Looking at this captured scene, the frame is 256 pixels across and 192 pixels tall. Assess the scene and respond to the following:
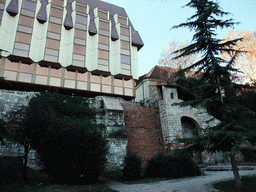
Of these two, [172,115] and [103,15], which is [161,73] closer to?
[172,115]

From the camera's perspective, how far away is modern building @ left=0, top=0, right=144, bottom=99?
18000 mm

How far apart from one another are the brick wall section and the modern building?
364 centimetres

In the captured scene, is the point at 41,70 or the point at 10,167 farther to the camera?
the point at 41,70

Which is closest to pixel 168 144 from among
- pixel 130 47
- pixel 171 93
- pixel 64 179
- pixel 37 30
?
pixel 171 93

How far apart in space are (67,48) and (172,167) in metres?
15.9

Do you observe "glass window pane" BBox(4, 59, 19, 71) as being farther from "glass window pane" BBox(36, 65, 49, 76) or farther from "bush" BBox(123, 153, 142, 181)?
"bush" BBox(123, 153, 142, 181)

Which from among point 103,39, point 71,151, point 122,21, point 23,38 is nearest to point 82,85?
point 103,39

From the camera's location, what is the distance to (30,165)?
41.3 ft

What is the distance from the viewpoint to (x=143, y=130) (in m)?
17.6

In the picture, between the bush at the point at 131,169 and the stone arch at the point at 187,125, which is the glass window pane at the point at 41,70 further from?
the stone arch at the point at 187,125

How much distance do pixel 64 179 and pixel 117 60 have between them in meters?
15.7

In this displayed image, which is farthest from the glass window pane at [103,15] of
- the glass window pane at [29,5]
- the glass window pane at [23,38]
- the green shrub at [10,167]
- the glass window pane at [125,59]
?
the green shrub at [10,167]

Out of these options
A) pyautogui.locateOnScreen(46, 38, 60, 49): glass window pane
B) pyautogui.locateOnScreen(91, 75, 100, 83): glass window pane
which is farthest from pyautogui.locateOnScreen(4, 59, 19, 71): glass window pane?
pyautogui.locateOnScreen(91, 75, 100, 83): glass window pane

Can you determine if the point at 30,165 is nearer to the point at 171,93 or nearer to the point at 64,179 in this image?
the point at 64,179
